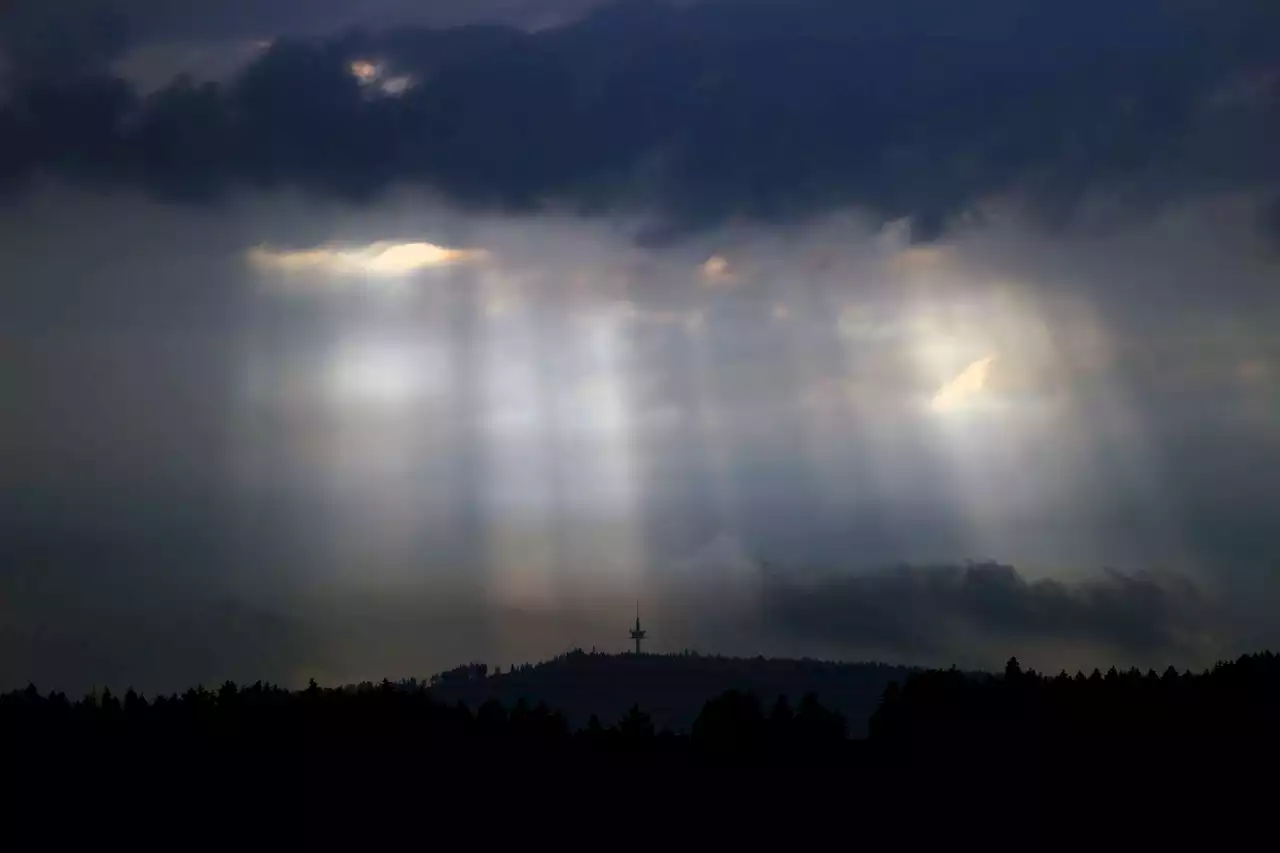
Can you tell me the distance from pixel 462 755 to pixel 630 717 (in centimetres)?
1621

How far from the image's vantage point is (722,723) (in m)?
141

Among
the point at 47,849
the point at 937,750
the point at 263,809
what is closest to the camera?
the point at 47,849

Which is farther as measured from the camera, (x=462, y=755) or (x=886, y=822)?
(x=462, y=755)

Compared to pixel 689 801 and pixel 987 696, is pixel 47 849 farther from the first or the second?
pixel 987 696

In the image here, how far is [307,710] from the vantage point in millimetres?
142750

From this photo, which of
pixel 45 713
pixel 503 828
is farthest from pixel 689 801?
pixel 45 713

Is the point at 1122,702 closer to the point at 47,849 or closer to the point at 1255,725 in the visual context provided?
the point at 1255,725

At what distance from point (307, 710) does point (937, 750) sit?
5693 cm

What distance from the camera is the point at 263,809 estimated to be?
122062 millimetres

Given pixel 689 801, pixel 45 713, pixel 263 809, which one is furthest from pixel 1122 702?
pixel 45 713

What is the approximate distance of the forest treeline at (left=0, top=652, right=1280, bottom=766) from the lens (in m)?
130

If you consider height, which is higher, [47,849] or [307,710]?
[307,710]

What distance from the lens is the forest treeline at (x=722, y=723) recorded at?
130500 millimetres

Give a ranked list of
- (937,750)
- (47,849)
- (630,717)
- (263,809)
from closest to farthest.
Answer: (47,849) < (263,809) < (937,750) < (630,717)
